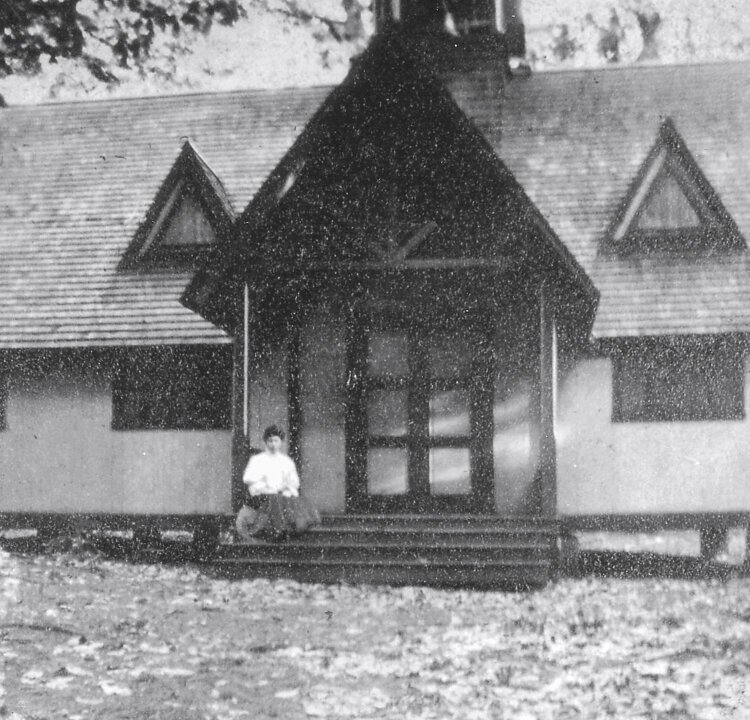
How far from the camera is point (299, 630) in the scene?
8531 mm

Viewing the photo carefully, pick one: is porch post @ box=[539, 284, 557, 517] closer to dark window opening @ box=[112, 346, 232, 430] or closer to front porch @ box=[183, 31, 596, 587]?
front porch @ box=[183, 31, 596, 587]

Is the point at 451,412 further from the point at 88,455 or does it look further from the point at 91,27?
the point at 91,27

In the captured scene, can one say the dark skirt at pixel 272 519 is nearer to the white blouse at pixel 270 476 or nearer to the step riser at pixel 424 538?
the white blouse at pixel 270 476

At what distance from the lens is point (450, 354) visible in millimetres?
13297

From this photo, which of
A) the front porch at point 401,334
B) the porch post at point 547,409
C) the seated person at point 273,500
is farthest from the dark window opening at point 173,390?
the porch post at point 547,409

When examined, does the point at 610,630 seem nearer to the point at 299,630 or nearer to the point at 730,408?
the point at 299,630

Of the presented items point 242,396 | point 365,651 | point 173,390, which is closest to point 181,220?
point 173,390

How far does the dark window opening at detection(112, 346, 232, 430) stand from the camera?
1429cm

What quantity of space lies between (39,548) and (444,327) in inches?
274

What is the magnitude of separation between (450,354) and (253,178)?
505 cm

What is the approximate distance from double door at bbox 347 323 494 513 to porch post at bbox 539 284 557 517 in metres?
1.49

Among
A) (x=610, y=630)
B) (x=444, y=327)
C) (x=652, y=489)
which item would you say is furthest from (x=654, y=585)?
(x=444, y=327)

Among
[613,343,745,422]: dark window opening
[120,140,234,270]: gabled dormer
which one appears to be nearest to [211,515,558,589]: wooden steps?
[613,343,745,422]: dark window opening

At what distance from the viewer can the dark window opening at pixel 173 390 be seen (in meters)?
14.3
